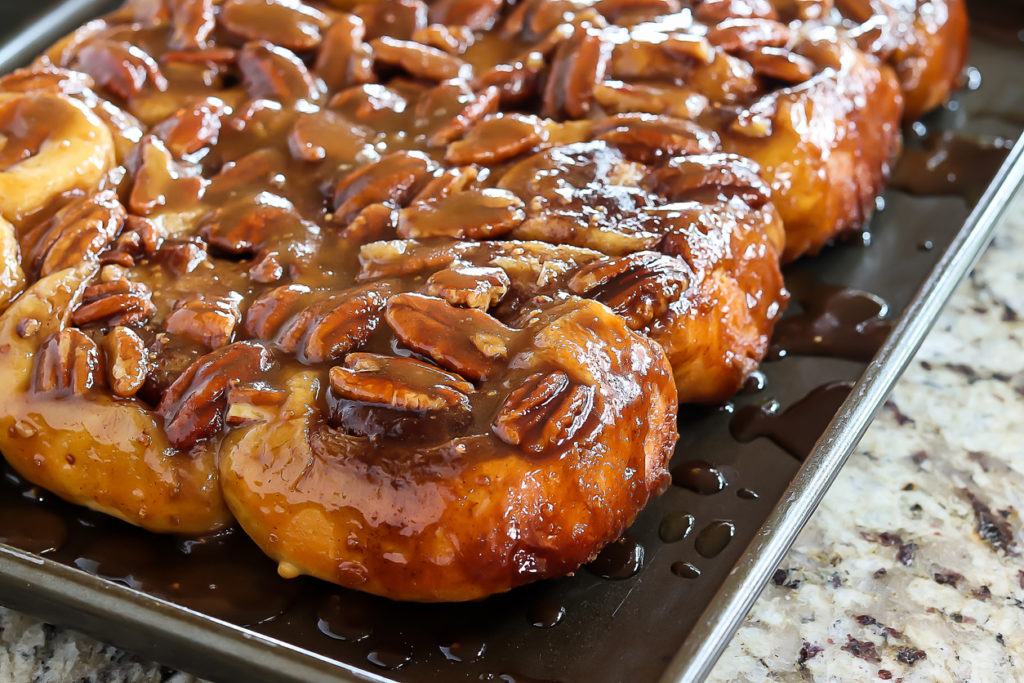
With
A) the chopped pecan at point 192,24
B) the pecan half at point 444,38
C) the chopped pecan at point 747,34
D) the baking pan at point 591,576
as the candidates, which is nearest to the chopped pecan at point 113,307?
the baking pan at point 591,576

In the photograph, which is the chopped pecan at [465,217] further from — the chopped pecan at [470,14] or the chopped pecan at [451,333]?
the chopped pecan at [470,14]

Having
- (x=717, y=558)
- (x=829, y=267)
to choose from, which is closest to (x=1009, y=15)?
(x=829, y=267)

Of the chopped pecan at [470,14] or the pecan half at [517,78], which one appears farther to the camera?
the chopped pecan at [470,14]

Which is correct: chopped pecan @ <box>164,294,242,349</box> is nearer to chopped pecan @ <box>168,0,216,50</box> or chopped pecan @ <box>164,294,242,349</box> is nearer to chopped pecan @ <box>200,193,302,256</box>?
chopped pecan @ <box>200,193,302,256</box>

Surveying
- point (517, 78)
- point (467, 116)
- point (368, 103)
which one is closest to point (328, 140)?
point (368, 103)

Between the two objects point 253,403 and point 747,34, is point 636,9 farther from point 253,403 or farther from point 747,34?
point 253,403

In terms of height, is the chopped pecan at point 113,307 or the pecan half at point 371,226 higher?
the pecan half at point 371,226
